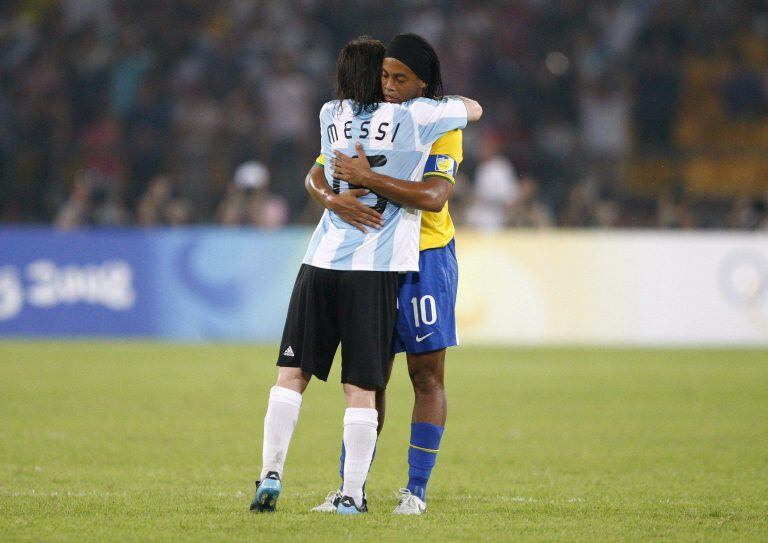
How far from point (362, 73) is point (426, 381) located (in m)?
1.50

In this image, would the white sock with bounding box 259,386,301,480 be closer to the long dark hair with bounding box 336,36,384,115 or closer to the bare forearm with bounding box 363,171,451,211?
the bare forearm with bounding box 363,171,451,211

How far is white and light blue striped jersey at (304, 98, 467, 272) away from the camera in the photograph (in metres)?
5.48

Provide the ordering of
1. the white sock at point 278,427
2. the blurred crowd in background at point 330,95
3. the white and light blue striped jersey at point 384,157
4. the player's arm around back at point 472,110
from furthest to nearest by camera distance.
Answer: the blurred crowd in background at point 330,95 < the player's arm around back at point 472,110 < the white and light blue striped jersey at point 384,157 < the white sock at point 278,427

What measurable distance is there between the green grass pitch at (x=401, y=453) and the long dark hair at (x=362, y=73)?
188cm

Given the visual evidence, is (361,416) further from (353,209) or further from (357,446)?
(353,209)

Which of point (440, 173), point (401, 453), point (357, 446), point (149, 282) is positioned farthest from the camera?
point (149, 282)

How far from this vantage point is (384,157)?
5512 millimetres

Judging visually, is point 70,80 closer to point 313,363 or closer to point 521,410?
point 521,410

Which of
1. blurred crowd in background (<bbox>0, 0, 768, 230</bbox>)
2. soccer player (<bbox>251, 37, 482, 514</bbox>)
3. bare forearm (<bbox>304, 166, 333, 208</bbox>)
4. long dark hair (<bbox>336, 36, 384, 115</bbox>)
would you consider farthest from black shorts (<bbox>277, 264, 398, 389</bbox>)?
blurred crowd in background (<bbox>0, 0, 768, 230</bbox>)

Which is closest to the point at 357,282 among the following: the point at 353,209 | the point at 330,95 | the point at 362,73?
the point at 353,209

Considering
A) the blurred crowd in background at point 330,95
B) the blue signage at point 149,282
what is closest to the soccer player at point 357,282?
the blue signage at point 149,282

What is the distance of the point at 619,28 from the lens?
20719 millimetres

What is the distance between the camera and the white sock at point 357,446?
17.9 ft

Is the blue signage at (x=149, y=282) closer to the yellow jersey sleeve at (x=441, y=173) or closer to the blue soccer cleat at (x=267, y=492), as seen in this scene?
the yellow jersey sleeve at (x=441, y=173)
